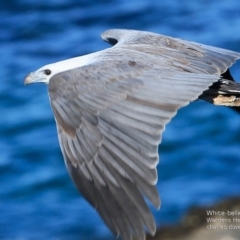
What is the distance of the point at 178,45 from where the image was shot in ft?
24.7

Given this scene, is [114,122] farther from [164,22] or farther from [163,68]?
[164,22]

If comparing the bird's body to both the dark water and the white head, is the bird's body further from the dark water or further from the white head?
the dark water

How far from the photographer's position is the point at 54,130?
12461 millimetres

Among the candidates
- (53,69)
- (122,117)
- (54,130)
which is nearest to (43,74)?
(53,69)

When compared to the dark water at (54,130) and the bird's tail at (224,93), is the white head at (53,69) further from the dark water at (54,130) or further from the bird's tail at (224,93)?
the dark water at (54,130)

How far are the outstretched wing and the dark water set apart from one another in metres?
3.87

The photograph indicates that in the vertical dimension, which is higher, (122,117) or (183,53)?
(183,53)

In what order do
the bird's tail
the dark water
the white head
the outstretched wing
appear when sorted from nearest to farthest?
the outstretched wing, the bird's tail, the white head, the dark water

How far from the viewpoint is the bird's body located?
17.8ft

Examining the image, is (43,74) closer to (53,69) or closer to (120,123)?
(53,69)

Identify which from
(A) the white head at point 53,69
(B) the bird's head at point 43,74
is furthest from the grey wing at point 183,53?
(B) the bird's head at point 43,74

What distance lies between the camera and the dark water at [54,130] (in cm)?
1070

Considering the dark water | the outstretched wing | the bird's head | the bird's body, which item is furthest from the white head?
the dark water

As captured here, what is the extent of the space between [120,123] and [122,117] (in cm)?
5
